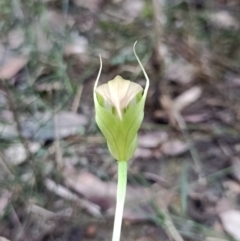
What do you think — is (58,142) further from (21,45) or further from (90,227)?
(21,45)

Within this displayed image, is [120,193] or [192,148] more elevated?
[120,193]

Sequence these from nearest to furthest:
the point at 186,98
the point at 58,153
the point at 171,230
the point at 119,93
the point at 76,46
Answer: the point at 119,93 → the point at 171,230 → the point at 58,153 → the point at 186,98 → the point at 76,46

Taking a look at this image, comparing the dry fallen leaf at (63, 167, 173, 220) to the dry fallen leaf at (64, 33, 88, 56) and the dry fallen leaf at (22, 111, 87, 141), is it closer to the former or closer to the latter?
the dry fallen leaf at (22, 111, 87, 141)

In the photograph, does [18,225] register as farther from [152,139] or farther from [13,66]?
[13,66]

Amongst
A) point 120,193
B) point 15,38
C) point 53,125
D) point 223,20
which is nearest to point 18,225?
point 53,125

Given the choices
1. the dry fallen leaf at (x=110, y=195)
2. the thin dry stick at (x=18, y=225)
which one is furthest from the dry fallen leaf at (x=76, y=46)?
the thin dry stick at (x=18, y=225)

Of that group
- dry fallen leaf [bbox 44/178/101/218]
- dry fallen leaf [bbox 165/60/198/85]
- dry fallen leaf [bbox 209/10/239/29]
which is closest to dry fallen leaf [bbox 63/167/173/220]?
dry fallen leaf [bbox 44/178/101/218]

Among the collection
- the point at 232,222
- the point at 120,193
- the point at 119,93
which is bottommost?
the point at 232,222

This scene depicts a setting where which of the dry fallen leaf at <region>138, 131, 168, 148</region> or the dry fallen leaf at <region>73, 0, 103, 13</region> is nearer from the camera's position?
the dry fallen leaf at <region>138, 131, 168, 148</region>

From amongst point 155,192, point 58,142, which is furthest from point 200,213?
point 58,142
